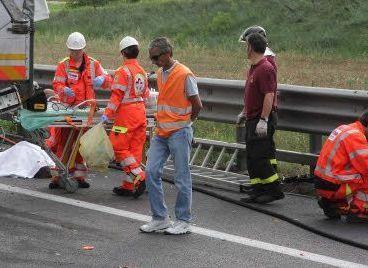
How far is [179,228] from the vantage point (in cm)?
738

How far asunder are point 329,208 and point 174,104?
1628mm

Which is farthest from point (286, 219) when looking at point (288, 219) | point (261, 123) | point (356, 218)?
point (261, 123)

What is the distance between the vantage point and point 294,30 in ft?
95.1

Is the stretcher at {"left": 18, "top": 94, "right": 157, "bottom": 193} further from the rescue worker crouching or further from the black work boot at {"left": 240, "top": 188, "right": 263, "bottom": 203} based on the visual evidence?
the black work boot at {"left": 240, "top": 188, "right": 263, "bottom": 203}

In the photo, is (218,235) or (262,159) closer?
(218,235)

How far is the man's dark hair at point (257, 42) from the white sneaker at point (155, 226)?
204 cm

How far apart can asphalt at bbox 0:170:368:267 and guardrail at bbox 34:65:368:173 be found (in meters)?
0.90

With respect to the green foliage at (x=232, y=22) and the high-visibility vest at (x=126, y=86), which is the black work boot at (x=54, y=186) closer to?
the high-visibility vest at (x=126, y=86)

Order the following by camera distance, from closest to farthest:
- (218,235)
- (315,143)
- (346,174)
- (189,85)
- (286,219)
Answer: (218,235) → (189,85) → (346,174) → (286,219) → (315,143)

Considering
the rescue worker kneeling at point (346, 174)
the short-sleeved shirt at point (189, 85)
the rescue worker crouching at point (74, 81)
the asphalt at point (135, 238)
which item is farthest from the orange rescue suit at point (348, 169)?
the rescue worker crouching at point (74, 81)

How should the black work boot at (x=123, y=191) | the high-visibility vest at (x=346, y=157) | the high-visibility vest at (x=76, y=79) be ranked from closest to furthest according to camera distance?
the high-visibility vest at (x=346, y=157), the black work boot at (x=123, y=191), the high-visibility vest at (x=76, y=79)

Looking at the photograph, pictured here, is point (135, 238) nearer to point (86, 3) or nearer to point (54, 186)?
point (54, 186)

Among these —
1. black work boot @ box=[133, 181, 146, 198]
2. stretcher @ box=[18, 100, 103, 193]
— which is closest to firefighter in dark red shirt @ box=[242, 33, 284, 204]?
black work boot @ box=[133, 181, 146, 198]

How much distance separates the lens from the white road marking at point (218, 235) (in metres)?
6.66
